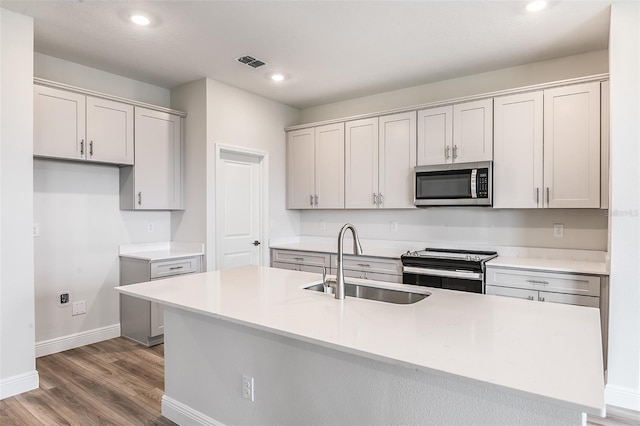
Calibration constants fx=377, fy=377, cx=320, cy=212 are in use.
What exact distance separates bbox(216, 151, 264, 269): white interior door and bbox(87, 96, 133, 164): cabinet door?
2.98 ft

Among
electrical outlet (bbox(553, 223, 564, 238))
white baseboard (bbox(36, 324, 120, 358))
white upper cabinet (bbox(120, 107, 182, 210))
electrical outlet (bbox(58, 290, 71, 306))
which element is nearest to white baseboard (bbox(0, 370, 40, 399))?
white baseboard (bbox(36, 324, 120, 358))

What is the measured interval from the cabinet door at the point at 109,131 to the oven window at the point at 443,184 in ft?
9.54

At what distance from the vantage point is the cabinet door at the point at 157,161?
12.4 feet

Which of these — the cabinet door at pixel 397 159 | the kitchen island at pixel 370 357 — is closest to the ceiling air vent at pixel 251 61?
the cabinet door at pixel 397 159

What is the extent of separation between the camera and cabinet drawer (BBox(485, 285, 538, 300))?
118 inches

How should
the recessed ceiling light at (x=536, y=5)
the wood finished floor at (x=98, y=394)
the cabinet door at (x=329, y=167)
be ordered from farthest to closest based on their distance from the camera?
the cabinet door at (x=329, y=167), the recessed ceiling light at (x=536, y=5), the wood finished floor at (x=98, y=394)

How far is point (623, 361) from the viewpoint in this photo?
2549 mm

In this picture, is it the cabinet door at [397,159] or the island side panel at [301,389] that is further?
the cabinet door at [397,159]

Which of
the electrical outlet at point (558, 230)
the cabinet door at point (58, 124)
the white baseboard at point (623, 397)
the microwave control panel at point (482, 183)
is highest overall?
the cabinet door at point (58, 124)

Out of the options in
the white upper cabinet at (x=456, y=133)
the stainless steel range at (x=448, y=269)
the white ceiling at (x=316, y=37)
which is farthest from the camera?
the white upper cabinet at (x=456, y=133)

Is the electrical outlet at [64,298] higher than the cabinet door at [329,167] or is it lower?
lower

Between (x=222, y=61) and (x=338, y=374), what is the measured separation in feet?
9.92

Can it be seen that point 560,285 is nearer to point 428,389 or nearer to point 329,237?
point 428,389

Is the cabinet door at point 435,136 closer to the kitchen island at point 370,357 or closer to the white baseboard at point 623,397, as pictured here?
the kitchen island at point 370,357
